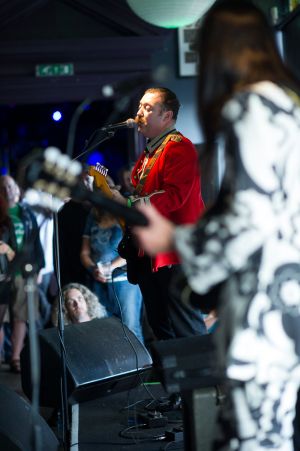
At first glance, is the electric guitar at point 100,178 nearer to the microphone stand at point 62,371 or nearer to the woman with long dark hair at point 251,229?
the microphone stand at point 62,371

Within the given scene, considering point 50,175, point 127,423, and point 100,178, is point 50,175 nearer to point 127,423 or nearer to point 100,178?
point 100,178

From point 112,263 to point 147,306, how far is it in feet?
4.04

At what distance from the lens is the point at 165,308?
371 cm

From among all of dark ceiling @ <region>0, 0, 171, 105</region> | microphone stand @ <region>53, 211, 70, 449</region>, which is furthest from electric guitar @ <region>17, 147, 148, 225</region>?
dark ceiling @ <region>0, 0, 171, 105</region>

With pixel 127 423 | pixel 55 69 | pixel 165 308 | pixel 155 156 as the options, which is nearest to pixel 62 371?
pixel 127 423

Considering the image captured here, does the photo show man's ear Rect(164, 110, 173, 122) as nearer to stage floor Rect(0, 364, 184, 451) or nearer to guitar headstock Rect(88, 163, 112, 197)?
guitar headstock Rect(88, 163, 112, 197)

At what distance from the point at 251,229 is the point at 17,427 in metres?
1.57

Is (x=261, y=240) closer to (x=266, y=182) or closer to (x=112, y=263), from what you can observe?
(x=266, y=182)

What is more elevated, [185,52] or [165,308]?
[185,52]

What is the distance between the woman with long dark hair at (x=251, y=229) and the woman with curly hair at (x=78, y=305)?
2.91m

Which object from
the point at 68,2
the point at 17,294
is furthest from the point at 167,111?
the point at 68,2

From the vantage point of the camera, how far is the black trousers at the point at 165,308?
3.59 m

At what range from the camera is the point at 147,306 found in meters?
3.78

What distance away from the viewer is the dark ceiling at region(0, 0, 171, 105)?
258 inches
